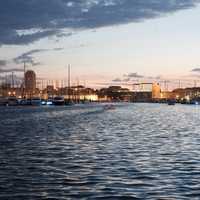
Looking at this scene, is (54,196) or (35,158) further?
(35,158)

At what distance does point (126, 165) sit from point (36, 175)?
526cm

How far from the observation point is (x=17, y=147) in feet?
118

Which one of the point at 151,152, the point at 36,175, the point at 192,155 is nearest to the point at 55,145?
the point at 151,152

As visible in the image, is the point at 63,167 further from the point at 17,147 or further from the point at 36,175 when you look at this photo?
the point at 17,147

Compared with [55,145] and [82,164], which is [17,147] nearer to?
[55,145]

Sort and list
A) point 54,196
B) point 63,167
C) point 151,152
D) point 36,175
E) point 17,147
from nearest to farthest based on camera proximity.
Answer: point 54,196
point 36,175
point 63,167
point 151,152
point 17,147

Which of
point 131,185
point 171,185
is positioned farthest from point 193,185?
point 131,185

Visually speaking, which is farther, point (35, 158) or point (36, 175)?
point (35, 158)

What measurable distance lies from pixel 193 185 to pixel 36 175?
6736 millimetres

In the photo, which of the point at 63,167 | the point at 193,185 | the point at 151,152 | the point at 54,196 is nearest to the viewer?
the point at 54,196

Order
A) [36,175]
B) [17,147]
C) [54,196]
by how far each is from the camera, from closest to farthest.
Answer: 1. [54,196]
2. [36,175]
3. [17,147]

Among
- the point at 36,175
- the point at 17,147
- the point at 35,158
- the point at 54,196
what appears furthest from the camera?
the point at 17,147

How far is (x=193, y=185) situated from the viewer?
20312 mm

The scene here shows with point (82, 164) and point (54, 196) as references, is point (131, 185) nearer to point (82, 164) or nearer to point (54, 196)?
point (54, 196)
